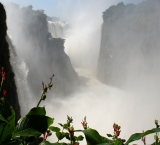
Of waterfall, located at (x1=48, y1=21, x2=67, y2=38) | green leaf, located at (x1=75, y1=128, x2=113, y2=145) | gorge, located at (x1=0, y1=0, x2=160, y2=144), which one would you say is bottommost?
green leaf, located at (x1=75, y1=128, x2=113, y2=145)

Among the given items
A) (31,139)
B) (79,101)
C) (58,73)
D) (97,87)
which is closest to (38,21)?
(58,73)

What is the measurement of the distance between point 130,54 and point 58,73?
61.8 ft

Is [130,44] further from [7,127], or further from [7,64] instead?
[7,127]

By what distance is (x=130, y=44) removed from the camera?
51.1 meters

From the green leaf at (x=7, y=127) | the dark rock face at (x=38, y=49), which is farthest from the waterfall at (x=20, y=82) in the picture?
the green leaf at (x=7, y=127)

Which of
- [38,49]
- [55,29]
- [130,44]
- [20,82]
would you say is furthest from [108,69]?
[20,82]

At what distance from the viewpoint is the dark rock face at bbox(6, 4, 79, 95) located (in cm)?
3731

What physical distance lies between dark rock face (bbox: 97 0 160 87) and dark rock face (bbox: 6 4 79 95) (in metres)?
12.2

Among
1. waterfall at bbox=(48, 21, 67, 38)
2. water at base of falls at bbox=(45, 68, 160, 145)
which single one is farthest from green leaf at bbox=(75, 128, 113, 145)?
waterfall at bbox=(48, 21, 67, 38)

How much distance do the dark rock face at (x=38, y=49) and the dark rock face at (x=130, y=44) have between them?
12205 millimetres

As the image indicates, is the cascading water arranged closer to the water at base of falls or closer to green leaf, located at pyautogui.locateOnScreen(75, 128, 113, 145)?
the water at base of falls

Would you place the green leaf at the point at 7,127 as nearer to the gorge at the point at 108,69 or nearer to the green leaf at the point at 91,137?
the green leaf at the point at 91,137

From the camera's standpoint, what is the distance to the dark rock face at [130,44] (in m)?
47.1

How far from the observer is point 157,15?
45500mm
